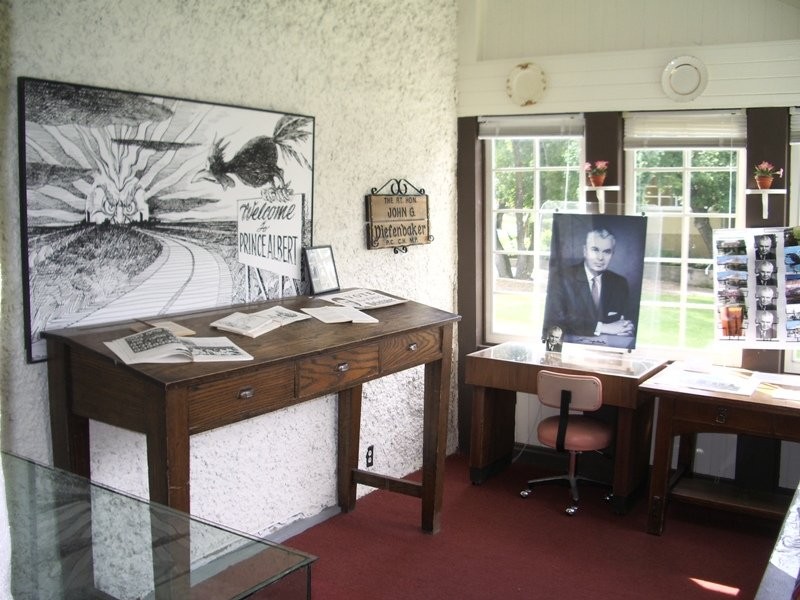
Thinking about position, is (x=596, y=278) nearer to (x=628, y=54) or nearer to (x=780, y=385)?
(x=780, y=385)

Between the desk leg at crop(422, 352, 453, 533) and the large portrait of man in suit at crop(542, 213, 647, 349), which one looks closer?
the desk leg at crop(422, 352, 453, 533)

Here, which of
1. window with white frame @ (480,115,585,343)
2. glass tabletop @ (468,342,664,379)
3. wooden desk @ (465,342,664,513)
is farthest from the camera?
window with white frame @ (480,115,585,343)

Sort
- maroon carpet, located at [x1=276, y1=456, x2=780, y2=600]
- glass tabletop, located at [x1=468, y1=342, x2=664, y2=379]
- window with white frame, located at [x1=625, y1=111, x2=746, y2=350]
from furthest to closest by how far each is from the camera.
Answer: window with white frame, located at [x1=625, y1=111, x2=746, y2=350]
glass tabletop, located at [x1=468, y1=342, x2=664, y2=379]
maroon carpet, located at [x1=276, y1=456, x2=780, y2=600]

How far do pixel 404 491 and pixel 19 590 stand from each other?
2672mm

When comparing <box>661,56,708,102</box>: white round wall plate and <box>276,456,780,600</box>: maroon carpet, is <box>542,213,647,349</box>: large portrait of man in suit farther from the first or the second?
<box>276,456,780,600</box>: maroon carpet

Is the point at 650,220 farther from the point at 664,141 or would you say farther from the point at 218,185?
the point at 218,185

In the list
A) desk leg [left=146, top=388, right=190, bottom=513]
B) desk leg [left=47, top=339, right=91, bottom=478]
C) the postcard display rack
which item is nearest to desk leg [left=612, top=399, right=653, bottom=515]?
the postcard display rack

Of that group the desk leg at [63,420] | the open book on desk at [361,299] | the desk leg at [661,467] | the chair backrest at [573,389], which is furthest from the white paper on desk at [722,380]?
the desk leg at [63,420]

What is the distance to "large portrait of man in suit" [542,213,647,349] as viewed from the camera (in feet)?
15.3

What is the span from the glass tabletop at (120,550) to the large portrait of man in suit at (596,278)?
3380 mm

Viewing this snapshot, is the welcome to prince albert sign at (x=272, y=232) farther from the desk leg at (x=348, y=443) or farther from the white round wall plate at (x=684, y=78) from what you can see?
the white round wall plate at (x=684, y=78)

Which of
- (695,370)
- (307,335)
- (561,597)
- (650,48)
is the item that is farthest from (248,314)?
(650,48)

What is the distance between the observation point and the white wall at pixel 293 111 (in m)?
2.83

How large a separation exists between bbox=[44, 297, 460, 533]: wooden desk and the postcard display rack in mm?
1597
